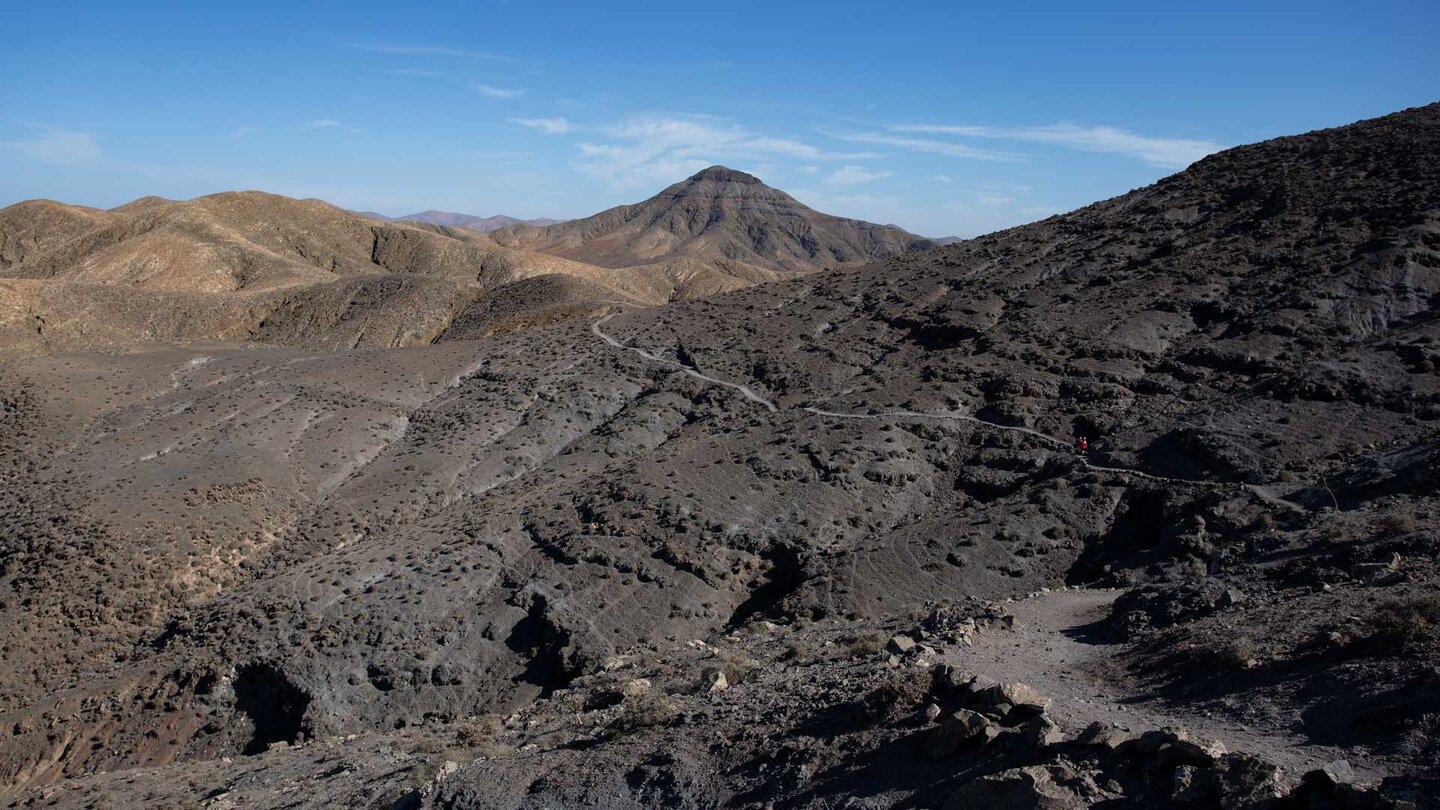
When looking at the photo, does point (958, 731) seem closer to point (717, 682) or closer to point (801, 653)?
point (717, 682)

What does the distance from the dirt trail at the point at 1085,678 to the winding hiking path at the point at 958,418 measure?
21.4 ft

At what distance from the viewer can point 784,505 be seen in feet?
92.2

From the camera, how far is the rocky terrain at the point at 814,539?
36.5ft

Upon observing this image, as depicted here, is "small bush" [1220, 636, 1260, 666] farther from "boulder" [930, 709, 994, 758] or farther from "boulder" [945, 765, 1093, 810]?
"boulder" [945, 765, 1093, 810]

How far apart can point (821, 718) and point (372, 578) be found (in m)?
18.6

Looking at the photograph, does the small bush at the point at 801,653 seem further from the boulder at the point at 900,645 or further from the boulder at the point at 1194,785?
the boulder at the point at 1194,785

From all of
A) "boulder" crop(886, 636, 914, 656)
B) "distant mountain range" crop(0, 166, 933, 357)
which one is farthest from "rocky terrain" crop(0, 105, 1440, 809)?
"distant mountain range" crop(0, 166, 933, 357)

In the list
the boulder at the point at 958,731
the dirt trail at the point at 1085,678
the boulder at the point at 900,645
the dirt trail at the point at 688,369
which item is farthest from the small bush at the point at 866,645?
the dirt trail at the point at 688,369

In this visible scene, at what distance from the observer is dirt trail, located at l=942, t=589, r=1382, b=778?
362 inches

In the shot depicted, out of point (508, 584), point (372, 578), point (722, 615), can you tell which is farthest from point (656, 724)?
point (372, 578)

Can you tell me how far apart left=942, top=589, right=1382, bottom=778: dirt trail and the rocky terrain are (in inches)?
3.1

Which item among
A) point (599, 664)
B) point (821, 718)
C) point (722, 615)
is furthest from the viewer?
point (722, 615)

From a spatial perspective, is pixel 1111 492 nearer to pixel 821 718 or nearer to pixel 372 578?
pixel 821 718

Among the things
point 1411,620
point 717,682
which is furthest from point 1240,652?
point 717,682
